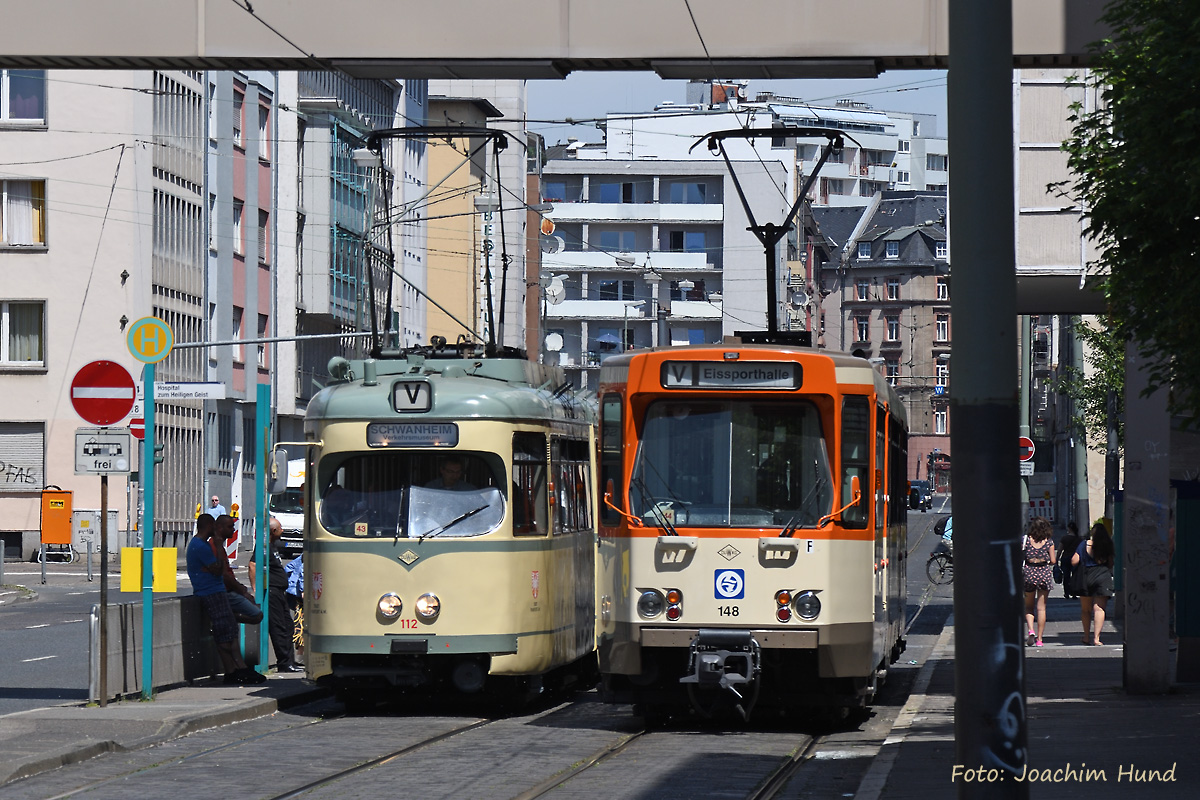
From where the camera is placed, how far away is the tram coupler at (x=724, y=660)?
14.9m

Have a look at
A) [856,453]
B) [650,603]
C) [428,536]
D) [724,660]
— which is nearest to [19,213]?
[428,536]

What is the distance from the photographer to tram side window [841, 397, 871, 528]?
15289 millimetres

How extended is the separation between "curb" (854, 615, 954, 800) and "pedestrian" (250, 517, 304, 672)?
606cm

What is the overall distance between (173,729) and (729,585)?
4178 mm

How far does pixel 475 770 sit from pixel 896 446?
23.1 ft

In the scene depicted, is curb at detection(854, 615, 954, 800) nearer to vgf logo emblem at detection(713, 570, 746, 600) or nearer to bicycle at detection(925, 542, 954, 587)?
vgf logo emblem at detection(713, 570, 746, 600)

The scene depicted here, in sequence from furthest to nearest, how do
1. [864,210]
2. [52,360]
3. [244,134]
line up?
1. [864,210]
2. [244,134]
3. [52,360]

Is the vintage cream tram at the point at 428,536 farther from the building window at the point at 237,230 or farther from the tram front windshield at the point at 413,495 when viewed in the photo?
the building window at the point at 237,230

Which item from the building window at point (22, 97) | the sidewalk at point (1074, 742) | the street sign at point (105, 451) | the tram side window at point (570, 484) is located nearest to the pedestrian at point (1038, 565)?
the sidewalk at point (1074, 742)

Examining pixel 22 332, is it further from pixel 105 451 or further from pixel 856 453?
pixel 856 453

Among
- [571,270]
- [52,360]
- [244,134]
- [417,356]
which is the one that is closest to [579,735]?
[417,356]

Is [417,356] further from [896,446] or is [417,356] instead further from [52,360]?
[52,360]

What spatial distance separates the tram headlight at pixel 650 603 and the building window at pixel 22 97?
143 feet

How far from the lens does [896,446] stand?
18734 mm
